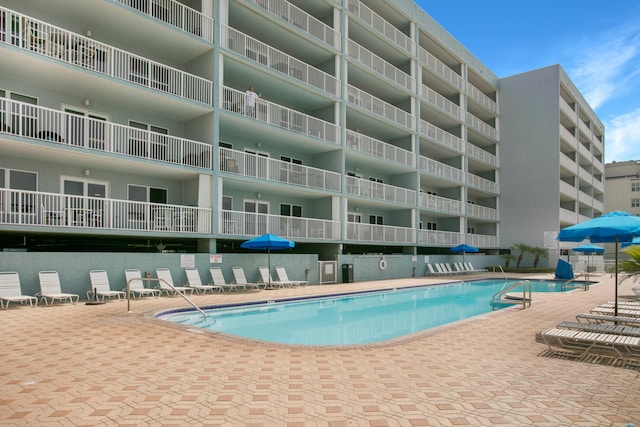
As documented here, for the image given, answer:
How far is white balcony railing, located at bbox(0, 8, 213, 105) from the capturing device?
12.8m

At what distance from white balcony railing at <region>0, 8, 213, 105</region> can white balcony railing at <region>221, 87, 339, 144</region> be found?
1254 millimetres

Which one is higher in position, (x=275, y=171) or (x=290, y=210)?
(x=275, y=171)

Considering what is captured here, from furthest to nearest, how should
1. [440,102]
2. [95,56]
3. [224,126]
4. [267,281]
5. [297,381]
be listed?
[440,102]
[224,126]
[267,281]
[95,56]
[297,381]

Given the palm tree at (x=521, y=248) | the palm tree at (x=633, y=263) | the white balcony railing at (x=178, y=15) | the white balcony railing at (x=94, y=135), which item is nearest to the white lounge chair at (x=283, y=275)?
the white balcony railing at (x=94, y=135)

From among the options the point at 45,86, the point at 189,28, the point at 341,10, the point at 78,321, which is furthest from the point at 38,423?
the point at 341,10

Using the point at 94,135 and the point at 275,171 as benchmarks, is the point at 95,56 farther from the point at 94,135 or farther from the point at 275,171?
the point at 275,171

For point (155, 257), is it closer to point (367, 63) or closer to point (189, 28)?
point (189, 28)

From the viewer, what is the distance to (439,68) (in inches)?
1255

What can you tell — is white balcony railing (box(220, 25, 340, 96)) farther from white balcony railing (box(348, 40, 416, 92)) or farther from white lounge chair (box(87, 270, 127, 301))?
white lounge chair (box(87, 270, 127, 301))

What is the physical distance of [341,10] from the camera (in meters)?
23.3

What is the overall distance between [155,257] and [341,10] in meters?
16.7

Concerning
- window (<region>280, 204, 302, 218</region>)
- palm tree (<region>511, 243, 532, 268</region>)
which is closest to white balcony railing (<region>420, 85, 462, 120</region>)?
palm tree (<region>511, 243, 532, 268</region>)

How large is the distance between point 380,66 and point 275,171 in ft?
38.0

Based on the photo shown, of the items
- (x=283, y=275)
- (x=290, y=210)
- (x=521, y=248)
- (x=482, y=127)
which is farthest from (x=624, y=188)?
(x=283, y=275)
